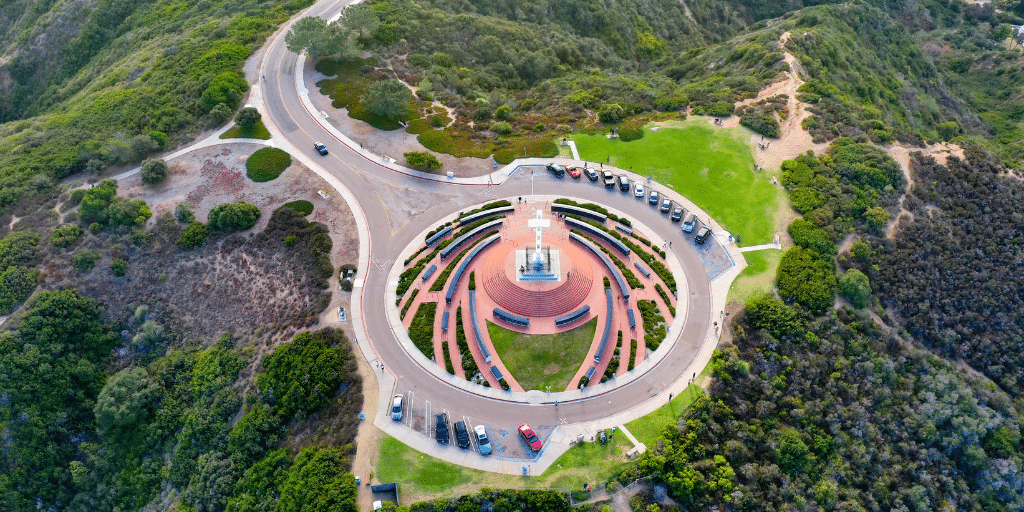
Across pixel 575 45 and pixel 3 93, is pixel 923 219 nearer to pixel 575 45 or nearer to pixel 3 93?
pixel 575 45

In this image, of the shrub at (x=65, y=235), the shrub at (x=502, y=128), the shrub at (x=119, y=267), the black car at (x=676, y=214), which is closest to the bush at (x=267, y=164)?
the shrub at (x=119, y=267)

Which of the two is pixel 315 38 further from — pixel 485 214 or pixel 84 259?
pixel 84 259

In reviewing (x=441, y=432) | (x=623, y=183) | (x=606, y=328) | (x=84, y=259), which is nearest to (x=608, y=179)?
(x=623, y=183)

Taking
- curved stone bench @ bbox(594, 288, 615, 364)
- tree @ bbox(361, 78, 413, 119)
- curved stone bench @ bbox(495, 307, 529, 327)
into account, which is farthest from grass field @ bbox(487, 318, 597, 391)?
tree @ bbox(361, 78, 413, 119)

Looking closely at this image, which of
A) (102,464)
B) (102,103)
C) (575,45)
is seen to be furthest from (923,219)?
(102,103)

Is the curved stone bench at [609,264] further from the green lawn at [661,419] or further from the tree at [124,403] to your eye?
the tree at [124,403]
